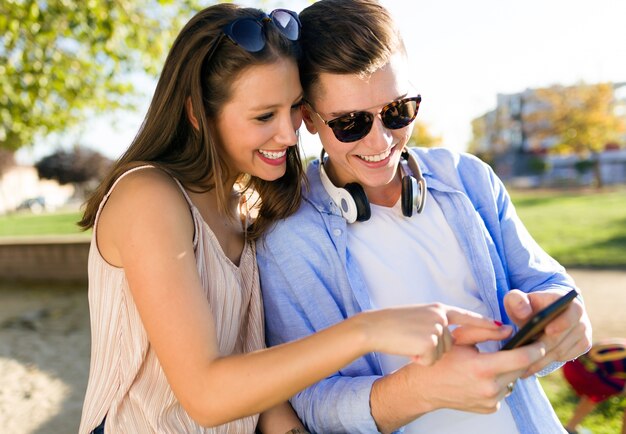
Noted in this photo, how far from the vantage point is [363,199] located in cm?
241

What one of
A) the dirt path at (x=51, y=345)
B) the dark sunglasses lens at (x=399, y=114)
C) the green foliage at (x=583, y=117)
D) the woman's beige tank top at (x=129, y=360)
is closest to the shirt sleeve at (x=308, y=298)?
the woman's beige tank top at (x=129, y=360)

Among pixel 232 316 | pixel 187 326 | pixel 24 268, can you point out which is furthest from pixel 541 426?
pixel 24 268

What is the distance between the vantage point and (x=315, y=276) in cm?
230

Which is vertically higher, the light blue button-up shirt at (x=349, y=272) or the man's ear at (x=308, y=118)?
the man's ear at (x=308, y=118)

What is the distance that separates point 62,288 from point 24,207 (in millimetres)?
52756

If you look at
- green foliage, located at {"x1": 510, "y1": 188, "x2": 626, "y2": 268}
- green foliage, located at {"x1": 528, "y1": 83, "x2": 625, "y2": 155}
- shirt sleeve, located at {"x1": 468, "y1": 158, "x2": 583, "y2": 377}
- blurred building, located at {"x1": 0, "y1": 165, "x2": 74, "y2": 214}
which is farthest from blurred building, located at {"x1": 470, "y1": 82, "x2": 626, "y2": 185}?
shirt sleeve, located at {"x1": 468, "y1": 158, "x2": 583, "y2": 377}

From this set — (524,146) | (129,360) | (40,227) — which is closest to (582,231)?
(129,360)

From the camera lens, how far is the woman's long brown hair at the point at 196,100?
87.0 inches

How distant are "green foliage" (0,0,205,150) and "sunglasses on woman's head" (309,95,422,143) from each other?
5263 mm

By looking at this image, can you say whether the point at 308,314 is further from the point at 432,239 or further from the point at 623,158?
the point at 623,158

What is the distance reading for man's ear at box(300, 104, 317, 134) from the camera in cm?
251

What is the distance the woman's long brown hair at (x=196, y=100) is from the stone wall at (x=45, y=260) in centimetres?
977

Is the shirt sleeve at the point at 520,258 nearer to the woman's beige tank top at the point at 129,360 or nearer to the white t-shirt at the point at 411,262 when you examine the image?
the white t-shirt at the point at 411,262

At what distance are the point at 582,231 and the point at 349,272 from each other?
14.5m
